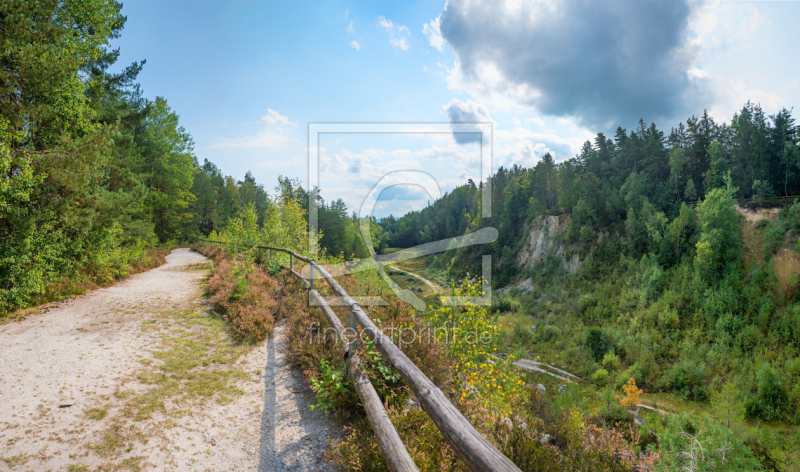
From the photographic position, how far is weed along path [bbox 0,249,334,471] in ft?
9.59

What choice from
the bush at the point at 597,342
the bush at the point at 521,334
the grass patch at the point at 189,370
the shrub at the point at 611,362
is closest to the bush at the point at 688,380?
the shrub at the point at 611,362

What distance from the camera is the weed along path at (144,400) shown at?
2922 millimetres

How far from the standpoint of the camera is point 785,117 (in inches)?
1215

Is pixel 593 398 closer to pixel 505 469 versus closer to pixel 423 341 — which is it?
pixel 423 341

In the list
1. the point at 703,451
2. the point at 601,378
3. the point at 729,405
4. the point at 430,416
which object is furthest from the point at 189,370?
the point at 601,378

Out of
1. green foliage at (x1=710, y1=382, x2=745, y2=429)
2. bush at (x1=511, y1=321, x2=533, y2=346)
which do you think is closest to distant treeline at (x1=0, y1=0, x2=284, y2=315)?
green foliage at (x1=710, y1=382, x2=745, y2=429)

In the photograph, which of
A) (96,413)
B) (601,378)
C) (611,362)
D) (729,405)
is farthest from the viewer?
(611,362)

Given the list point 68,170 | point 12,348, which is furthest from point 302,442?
point 68,170

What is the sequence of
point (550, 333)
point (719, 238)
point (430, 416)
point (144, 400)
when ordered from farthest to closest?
point (550, 333) < point (719, 238) < point (144, 400) < point (430, 416)

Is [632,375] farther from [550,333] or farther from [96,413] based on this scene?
[96,413]

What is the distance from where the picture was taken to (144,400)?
3771mm

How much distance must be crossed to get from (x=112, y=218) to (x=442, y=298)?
1112 centimetres

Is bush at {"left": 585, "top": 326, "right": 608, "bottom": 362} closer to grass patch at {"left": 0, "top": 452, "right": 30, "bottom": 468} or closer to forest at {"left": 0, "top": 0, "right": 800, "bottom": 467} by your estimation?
forest at {"left": 0, "top": 0, "right": 800, "bottom": 467}

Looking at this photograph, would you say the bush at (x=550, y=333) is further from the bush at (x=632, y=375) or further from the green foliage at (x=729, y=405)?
A: the green foliage at (x=729, y=405)
